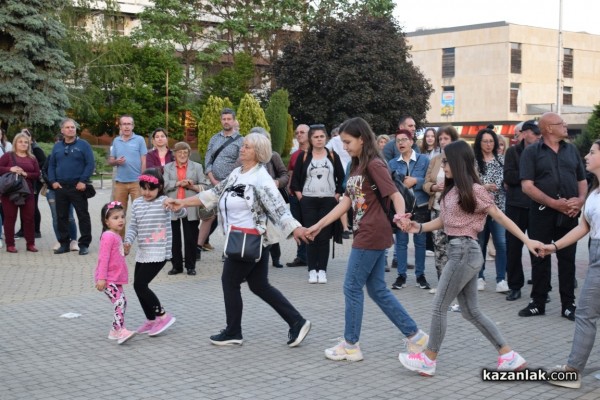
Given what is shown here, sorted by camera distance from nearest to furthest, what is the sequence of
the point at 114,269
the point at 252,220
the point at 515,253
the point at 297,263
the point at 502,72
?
1. the point at 252,220
2. the point at 114,269
3. the point at 515,253
4. the point at 297,263
5. the point at 502,72

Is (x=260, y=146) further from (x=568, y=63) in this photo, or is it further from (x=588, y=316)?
(x=568, y=63)

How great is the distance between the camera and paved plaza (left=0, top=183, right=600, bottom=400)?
6164 mm

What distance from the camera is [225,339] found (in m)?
7.54

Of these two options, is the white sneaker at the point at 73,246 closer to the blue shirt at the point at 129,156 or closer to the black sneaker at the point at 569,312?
the blue shirt at the point at 129,156

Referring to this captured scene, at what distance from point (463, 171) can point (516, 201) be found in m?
3.70

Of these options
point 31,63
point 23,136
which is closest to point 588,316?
point 23,136

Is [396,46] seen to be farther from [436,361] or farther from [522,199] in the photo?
[436,361]

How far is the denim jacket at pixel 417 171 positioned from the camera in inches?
420

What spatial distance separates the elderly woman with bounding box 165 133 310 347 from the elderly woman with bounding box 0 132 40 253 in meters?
7.12

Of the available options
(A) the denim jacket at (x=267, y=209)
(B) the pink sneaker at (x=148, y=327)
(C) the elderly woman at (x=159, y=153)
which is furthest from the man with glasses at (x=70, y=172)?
(A) the denim jacket at (x=267, y=209)

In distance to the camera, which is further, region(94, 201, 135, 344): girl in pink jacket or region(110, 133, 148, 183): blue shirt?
region(110, 133, 148, 183): blue shirt

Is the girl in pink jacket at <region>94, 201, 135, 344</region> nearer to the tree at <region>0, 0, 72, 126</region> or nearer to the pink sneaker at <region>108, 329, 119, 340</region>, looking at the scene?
the pink sneaker at <region>108, 329, 119, 340</region>

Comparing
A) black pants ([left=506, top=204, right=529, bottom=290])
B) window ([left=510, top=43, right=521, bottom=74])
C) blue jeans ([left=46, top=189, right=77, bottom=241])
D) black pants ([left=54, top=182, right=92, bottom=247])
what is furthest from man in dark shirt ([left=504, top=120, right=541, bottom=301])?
window ([left=510, top=43, right=521, bottom=74])

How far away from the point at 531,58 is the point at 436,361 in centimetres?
6914
